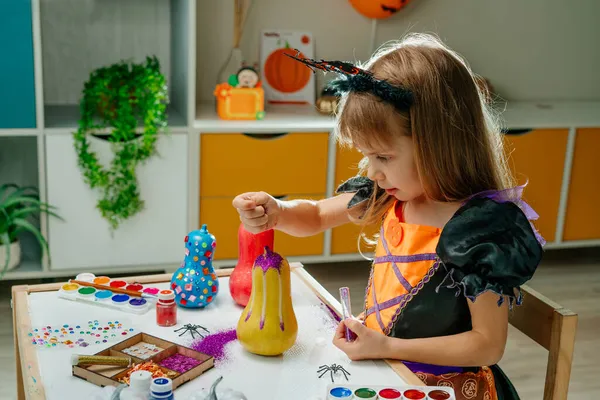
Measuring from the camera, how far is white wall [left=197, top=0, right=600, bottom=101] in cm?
329

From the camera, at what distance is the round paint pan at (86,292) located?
1.42m

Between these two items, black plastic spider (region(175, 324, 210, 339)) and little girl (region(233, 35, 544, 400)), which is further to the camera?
black plastic spider (region(175, 324, 210, 339))

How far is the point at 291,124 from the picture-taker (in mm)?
2926

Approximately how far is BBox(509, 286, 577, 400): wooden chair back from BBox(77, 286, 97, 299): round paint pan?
2.60 feet

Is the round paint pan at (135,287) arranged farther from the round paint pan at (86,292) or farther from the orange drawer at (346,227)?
the orange drawer at (346,227)

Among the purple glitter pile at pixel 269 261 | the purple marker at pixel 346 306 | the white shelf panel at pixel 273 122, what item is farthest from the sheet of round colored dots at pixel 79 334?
the white shelf panel at pixel 273 122

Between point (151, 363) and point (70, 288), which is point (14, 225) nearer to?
point (70, 288)

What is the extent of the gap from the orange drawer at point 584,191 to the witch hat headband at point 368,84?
231 cm

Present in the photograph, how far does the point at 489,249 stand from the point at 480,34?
103 inches

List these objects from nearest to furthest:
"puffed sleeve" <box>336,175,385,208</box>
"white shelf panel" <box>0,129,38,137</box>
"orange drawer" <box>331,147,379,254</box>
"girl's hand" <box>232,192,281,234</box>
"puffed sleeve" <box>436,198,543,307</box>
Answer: "puffed sleeve" <box>436,198,543,307</box> < "girl's hand" <box>232,192,281,234</box> < "puffed sleeve" <box>336,175,385,208</box> < "white shelf panel" <box>0,129,38,137</box> < "orange drawer" <box>331,147,379,254</box>

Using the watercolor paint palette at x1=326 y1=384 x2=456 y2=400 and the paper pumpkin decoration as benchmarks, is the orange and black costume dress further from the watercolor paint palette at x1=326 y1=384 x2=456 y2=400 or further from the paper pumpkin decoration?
the paper pumpkin decoration

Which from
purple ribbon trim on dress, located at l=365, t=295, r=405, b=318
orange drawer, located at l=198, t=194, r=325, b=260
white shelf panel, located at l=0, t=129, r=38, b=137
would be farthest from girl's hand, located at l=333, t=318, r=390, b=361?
white shelf panel, located at l=0, t=129, r=38, b=137

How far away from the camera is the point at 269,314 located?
49.1 inches

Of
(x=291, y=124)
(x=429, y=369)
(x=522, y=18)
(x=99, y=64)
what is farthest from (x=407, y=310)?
(x=522, y=18)
